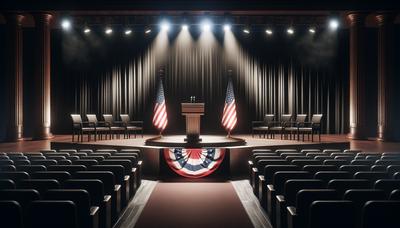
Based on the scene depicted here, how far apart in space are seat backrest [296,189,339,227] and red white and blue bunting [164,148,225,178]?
15.9ft

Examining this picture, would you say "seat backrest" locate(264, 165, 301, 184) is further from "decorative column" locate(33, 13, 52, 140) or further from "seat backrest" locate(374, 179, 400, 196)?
"decorative column" locate(33, 13, 52, 140)

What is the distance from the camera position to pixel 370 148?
1030cm

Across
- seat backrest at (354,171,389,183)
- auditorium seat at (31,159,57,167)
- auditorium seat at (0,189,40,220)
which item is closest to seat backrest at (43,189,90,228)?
auditorium seat at (0,189,40,220)

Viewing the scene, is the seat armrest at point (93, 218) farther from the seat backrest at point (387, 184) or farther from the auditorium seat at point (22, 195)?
the seat backrest at point (387, 184)

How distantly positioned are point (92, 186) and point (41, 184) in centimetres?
41

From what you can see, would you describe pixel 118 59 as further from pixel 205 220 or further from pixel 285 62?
pixel 205 220

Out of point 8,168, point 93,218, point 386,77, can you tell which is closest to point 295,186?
point 93,218

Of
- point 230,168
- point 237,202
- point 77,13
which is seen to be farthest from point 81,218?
point 77,13

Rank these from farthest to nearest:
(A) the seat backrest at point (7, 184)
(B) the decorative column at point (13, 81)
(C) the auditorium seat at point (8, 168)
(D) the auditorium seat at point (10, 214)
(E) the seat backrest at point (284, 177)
Answer: (B) the decorative column at point (13, 81) < (C) the auditorium seat at point (8, 168) < (E) the seat backrest at point (284, 177) < (A) the seat backrest at point (7, 184) < (D) the auditorium seat at point (10, 214)

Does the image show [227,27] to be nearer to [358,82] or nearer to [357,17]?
[357,17]

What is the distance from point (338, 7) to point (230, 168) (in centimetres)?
396

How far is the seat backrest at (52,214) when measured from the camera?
109 inches

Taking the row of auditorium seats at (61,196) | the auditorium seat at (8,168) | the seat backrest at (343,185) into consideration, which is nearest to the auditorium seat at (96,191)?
the row of auditorium seats at (61,196)

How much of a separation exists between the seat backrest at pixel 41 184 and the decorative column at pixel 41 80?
9.74 m
